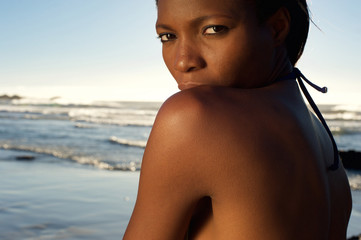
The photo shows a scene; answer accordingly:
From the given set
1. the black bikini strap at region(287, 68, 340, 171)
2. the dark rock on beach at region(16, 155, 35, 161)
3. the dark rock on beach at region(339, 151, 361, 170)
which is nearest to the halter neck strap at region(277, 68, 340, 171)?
the black bikini strap at region(287, 68, 340, 171)

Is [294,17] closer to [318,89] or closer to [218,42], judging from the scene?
[318,89]

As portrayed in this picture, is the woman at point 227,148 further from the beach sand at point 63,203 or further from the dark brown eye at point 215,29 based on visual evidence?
the beach sand at point 63,203

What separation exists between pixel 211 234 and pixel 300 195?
0.81ft

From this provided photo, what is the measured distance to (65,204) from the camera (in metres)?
5.23

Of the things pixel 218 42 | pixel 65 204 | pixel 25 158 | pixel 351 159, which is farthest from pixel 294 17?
pixel 351 159

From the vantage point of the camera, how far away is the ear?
124 centimetres

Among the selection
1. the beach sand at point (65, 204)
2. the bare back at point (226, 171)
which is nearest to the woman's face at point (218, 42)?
the bare back at point (226, 171)

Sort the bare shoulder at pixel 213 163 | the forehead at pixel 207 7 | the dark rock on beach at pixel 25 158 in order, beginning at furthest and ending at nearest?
1. the dark rock on beach at pixel 25 158
2. the forehead at pixel 207 7
3. the bare shoulder at pixel 213 163

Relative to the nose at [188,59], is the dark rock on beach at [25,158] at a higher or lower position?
lower

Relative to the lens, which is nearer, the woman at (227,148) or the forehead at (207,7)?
the woman at (227,148)

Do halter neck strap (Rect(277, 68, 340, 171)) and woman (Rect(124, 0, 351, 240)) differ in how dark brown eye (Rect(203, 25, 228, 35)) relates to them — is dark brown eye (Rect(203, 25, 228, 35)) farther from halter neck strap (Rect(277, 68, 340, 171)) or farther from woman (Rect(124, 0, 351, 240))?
halter neck strap (Rect(277, 68, 340, 171))

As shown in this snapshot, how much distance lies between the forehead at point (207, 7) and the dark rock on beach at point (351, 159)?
985cm

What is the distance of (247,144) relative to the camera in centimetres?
89

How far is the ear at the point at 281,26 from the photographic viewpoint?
1.24m
